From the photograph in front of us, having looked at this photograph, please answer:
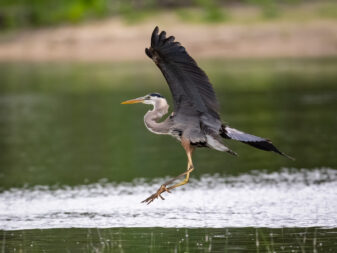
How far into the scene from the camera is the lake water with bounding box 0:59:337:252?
27.7 feet

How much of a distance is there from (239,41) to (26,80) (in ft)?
24.1

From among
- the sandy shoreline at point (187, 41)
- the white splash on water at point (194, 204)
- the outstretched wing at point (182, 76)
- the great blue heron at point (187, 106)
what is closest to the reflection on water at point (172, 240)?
the white splash on water at point (194, 204)

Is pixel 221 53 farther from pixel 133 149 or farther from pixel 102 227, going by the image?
pixel 102 227

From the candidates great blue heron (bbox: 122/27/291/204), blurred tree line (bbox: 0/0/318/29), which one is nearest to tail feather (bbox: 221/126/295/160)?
great blue heron (bbox: 122/27/291/204)

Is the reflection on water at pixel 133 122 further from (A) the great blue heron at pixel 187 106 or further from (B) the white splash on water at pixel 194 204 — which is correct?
(A) the great blue heron at pixel 187 106

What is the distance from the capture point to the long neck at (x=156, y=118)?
29.0 feet

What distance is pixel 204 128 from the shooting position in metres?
8.73

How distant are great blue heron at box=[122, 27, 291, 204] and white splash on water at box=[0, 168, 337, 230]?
75 cm

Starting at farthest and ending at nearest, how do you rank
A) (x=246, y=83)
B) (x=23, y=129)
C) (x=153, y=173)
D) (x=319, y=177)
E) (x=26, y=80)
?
(x=26, y=80), (x=246, y=83), (x=23, y=129), (x=153, y=173), (x=319, y=177)

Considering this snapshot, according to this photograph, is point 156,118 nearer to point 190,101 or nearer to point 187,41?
point 190,101

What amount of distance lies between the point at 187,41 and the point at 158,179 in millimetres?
20260

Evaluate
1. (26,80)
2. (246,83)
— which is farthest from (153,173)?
(26,80)

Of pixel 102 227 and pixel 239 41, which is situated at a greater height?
pixel 239 41

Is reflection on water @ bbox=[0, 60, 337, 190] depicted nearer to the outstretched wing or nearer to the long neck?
the long neck
